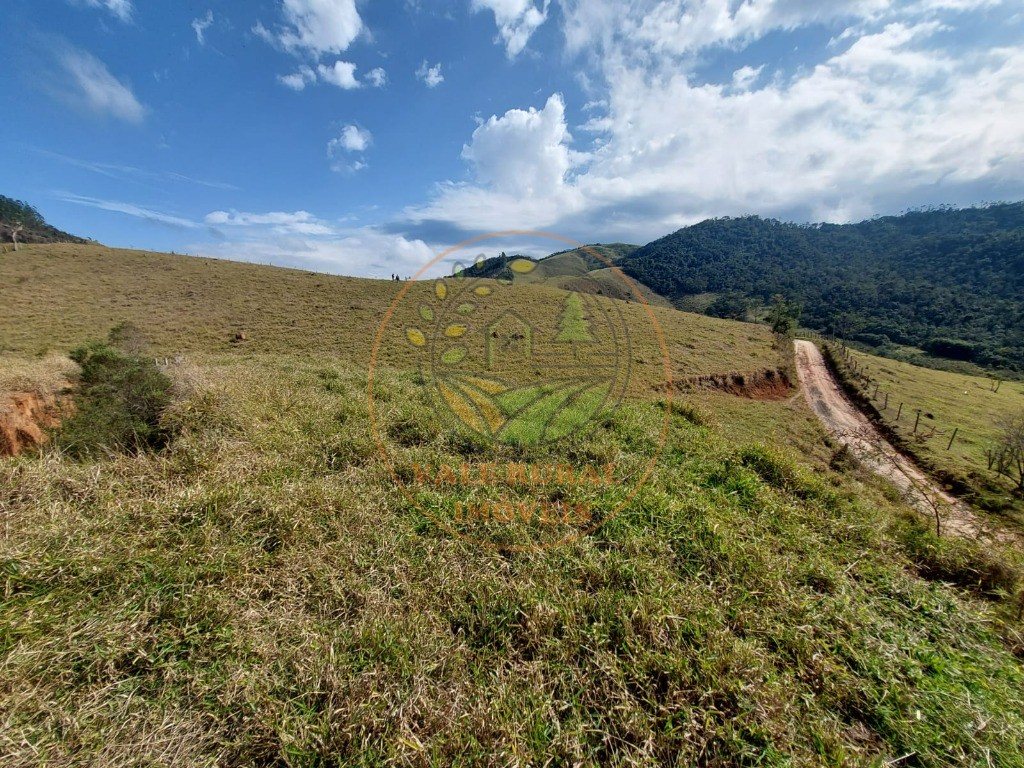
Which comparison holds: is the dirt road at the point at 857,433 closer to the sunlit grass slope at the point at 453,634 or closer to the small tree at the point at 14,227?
the sunlit grass slope at the point at 453,634

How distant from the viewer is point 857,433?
17.0 metres

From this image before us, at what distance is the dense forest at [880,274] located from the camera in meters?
62.8

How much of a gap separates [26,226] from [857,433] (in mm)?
95191

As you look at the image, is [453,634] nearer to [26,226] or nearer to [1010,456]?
[1010,456]

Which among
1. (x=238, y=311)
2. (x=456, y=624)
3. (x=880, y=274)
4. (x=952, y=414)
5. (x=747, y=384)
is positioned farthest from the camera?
(x=880, y=274)

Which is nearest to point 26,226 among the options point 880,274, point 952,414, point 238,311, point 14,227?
point 14,227

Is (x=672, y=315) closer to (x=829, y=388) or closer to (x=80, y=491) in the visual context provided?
(x=829, y=388)

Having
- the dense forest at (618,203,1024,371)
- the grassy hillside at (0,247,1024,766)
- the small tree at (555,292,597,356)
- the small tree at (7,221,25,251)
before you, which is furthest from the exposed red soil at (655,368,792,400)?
the small tree at (7,221,25,251)

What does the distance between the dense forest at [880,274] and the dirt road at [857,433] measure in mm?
38209

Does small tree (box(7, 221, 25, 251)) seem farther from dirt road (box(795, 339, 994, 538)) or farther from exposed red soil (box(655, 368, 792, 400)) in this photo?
dirt road (box(795, 339, 994, 538))

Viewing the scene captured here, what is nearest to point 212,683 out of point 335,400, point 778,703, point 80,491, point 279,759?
point 279,759

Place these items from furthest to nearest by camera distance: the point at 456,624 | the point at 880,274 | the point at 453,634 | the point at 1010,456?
the point at 880,274 → the point at 1010,456 → the point at 456,624 → the point at 453,634

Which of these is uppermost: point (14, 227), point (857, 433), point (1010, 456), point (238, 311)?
point (14, 227)

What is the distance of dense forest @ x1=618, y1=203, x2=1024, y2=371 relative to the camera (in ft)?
206
